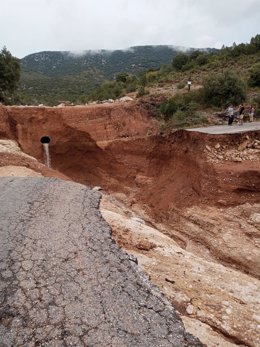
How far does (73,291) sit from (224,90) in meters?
16.2

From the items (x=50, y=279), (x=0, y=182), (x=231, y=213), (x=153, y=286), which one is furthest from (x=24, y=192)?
(x=231, y=213)

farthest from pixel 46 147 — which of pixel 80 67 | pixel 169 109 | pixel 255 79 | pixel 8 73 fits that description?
pixel 80 67

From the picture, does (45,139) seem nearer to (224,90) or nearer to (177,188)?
(177,188)

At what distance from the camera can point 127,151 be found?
1603 cm

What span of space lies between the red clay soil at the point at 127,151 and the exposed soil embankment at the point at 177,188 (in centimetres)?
4

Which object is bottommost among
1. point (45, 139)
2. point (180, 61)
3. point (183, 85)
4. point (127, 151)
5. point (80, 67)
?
point (127, 151)

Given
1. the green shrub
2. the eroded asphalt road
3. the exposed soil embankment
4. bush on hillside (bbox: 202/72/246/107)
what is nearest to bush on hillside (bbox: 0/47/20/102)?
the exposed soil embankment

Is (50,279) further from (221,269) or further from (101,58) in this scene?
(101,58)

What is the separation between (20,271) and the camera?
495cm

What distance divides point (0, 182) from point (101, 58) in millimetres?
70505

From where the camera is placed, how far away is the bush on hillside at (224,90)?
18.5 metres

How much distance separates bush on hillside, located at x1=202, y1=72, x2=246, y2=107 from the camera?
18.5 meters

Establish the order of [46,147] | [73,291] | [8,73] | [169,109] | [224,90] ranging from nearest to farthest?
[73,291]
[46,147]
[169,109]
[224,90]
[8,73]

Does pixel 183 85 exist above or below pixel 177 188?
above
